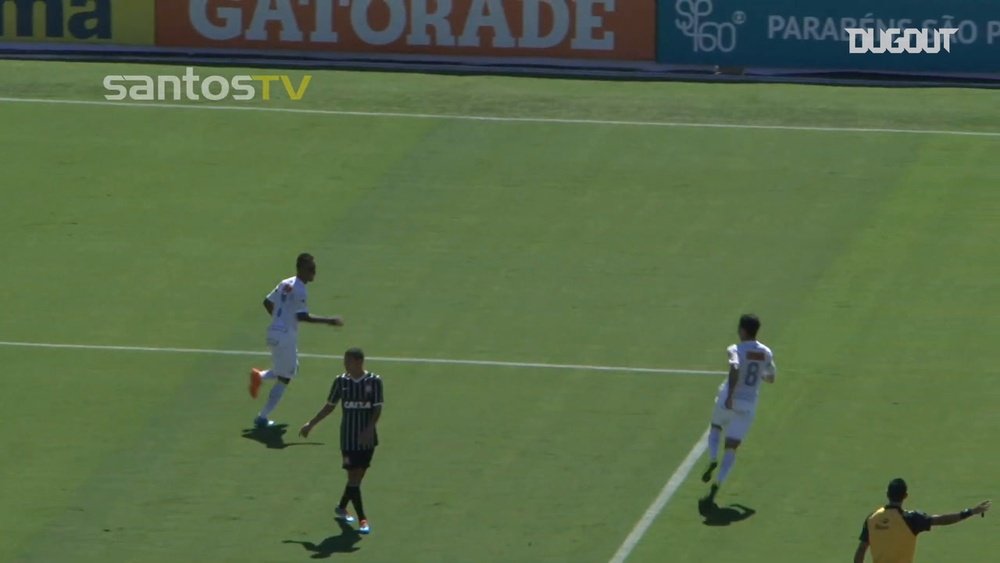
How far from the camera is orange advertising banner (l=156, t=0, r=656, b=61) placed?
3569cm

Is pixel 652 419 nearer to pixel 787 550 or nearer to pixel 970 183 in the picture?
pixel 787 550

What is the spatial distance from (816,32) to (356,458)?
1743 centimetres

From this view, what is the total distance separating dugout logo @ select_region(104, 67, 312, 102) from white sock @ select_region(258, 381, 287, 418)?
40.9 ft

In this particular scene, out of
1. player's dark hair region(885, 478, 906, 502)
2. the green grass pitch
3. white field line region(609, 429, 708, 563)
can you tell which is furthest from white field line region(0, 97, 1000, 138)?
player's dark hair region(885, 478, 906, 502)

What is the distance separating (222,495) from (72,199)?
10.3m

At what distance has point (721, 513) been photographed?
831 inches

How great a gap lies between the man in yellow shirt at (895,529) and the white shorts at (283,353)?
24.7 feet

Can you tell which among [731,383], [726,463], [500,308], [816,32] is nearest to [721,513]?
[726,463]

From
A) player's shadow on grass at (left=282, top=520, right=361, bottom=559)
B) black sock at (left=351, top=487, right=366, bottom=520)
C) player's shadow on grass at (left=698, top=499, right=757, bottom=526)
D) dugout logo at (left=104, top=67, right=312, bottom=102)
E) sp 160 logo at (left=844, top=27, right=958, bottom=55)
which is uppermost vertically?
sp 160 logo at (left=844, top=27, right=958, bottom=55)

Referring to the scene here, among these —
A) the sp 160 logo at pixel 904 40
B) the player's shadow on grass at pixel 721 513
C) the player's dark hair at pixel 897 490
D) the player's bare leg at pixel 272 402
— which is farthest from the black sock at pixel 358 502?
the sp 160 logo at pixel 904 40

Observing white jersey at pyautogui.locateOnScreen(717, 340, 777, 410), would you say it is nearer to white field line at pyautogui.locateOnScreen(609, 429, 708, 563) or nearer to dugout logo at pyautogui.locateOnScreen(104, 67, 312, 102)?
white field line at pyautogui.locateOnScreen(609, 429, 708, 563)

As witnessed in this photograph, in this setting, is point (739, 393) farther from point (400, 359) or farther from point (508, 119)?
point (508, 119)

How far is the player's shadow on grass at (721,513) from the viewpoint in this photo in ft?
68.6

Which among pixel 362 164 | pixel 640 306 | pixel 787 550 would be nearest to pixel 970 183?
pixel 640 306
